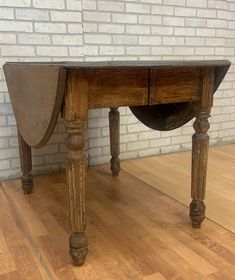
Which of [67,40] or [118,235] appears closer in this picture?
[118,235]

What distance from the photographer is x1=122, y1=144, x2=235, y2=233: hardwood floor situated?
195cm

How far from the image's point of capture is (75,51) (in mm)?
2484

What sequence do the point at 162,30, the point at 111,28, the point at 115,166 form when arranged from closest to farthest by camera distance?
the point at 115,166 → the point at 111,28 → the point at 162,30

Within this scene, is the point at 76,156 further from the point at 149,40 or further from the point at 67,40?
the point at 149,40

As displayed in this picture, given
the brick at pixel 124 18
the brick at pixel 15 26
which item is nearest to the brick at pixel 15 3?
the brick at pixel 15 26

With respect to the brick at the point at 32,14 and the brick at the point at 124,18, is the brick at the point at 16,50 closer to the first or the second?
the brick at the point at 32,14

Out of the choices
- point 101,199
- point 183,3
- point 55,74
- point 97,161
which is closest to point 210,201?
point 101,199

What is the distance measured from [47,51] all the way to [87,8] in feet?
Answer: 1.49

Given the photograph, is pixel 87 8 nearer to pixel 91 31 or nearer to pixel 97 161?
pixel 91 31

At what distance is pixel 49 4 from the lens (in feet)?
7.64

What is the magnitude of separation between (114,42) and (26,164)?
1.18m

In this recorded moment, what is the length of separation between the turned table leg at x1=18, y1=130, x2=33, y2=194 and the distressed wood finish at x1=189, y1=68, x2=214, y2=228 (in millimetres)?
1058

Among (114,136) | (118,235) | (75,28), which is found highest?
(75,28)

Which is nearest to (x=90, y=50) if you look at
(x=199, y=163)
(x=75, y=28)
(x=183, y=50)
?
(x=75, y=28)
